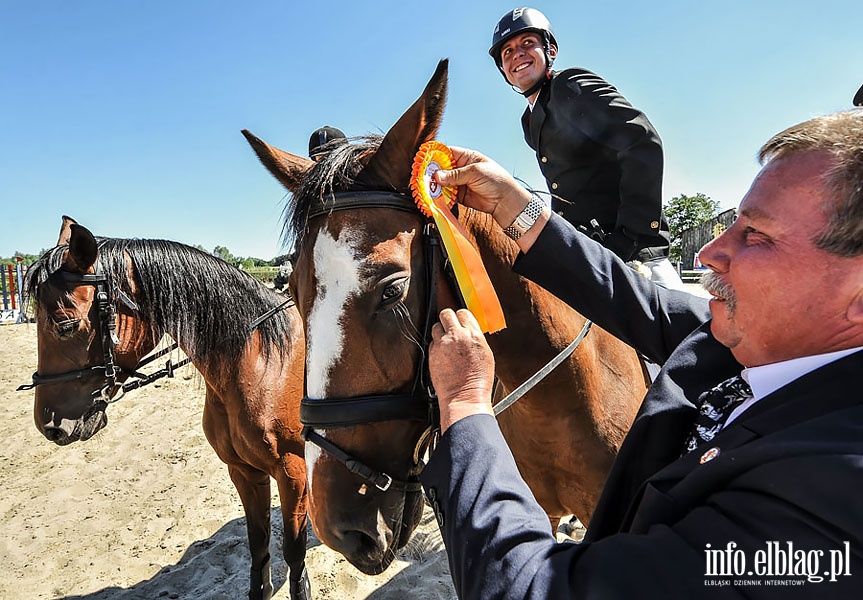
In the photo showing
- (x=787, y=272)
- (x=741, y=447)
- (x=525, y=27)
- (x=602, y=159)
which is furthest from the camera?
(x=525, y=27)

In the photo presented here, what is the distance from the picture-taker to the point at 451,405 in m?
1.20

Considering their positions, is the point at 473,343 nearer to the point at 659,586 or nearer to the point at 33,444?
the point at 659,586

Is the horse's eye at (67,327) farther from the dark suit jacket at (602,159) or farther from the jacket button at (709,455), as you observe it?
the jacket button at (709,455)

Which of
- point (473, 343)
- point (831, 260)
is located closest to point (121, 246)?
point (473, 343)

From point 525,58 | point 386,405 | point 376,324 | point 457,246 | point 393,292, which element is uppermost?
point 525,58

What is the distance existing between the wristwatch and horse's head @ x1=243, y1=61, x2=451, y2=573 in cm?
33

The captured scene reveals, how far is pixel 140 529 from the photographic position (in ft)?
16.1

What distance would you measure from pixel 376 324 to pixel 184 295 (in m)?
2.60

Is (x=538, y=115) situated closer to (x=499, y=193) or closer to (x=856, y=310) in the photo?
(x=499, y=193)

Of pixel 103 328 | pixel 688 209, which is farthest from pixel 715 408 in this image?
pixel 688 209

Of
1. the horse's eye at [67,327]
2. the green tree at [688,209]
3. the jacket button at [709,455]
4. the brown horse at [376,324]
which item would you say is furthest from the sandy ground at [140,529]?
the green tree at [688,209]

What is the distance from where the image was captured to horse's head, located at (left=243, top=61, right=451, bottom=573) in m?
1.53

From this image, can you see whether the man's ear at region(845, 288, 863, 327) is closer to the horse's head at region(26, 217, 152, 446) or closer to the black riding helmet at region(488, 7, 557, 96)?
the black riding helmet at region(488, 7, 557, 96)

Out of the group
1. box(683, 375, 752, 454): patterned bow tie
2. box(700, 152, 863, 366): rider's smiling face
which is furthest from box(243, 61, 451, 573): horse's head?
box(700, 152, 863, 366): rider's smiling face
